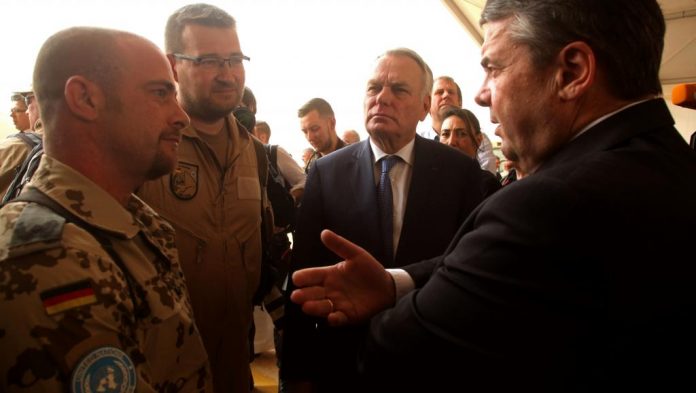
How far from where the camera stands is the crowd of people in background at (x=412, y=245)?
0.68m

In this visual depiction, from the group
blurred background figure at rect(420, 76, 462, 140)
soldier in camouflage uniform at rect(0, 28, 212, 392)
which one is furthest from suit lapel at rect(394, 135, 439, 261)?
blurred background figure at rect(420, 76, 462, 140)

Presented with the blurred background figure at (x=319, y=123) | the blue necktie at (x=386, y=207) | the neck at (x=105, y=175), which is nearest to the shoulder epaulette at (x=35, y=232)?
the neck at (x=105, y=175)

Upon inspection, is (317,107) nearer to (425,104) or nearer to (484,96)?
(425,104)

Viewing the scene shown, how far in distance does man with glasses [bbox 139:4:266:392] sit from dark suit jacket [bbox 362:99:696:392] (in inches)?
42.4

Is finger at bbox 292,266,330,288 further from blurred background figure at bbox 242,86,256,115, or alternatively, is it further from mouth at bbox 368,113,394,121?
blurred background figure at bbox 242,86,256,115

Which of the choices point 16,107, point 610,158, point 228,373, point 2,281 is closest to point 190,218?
point 228,373

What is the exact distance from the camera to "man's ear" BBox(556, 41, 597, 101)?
2.71 ft

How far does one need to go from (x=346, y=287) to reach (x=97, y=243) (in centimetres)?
62

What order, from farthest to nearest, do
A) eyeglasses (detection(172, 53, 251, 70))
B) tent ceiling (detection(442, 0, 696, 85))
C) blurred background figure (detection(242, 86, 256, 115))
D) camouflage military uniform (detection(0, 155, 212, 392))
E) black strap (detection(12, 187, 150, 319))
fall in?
tent ceiling (detection(442, 0, 696, 85)) < blurred background figure (detection(242, 86, 256, 115)) < eyeglasses (detection(172, 53, 251, 70)) < black strap (detection(12, 187, 150, 319)) < camouflage military uniform (detection(0, 155, 212, 392))

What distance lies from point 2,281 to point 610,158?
3.62 feet

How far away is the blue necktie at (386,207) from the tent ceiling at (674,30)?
5.02 m

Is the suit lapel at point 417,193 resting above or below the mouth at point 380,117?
below

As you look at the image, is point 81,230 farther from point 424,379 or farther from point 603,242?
point 603,242

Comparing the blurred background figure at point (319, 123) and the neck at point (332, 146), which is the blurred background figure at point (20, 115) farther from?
the neck at point (332, 146)
